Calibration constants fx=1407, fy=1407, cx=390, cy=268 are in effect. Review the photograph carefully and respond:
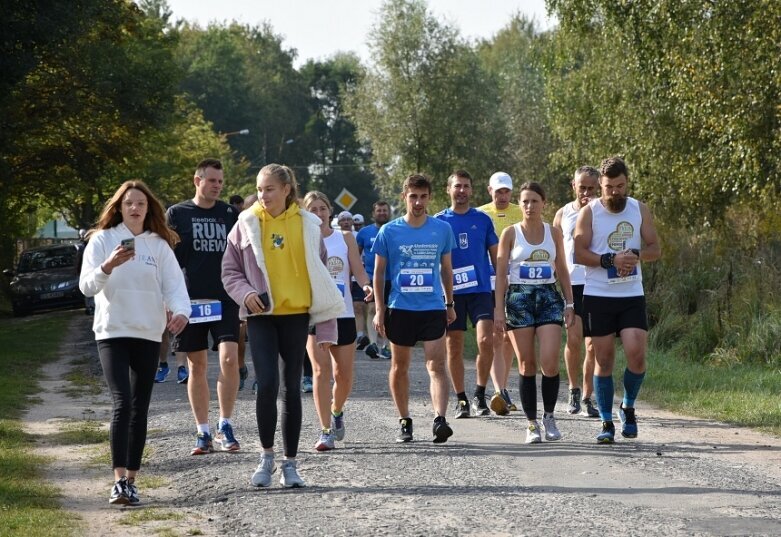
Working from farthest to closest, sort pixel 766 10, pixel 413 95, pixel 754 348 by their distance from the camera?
pixel 413 95 < pixel 766 10 < pixel 754 348

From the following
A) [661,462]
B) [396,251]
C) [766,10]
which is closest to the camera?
[661,462]

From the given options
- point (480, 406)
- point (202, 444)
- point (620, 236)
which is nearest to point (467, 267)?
point (480, 406)

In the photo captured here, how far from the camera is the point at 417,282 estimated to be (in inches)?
415

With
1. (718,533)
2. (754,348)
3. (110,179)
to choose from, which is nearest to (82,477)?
(718,533)

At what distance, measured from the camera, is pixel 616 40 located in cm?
3023

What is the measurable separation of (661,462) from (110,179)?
4144cm

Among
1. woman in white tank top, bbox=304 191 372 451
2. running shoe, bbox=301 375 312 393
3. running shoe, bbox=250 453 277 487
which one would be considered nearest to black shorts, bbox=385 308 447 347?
woman in white tank top, bbox=304 191 372 451

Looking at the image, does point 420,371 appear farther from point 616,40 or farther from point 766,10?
point 616,40

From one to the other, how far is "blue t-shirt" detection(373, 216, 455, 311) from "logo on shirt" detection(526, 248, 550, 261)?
2.48 ft

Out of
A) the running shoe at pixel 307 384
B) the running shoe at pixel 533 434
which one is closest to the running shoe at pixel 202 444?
the running shoe at pixel 533 434

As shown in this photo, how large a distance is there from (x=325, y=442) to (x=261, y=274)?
2.11 metres

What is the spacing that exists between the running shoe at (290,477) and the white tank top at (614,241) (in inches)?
119

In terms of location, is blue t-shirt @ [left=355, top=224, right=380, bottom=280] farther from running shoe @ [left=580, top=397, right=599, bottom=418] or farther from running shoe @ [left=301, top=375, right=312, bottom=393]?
running shoe @ [left=580, top=397, right=599, bottom=418]

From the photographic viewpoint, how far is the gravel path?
7258 mm
